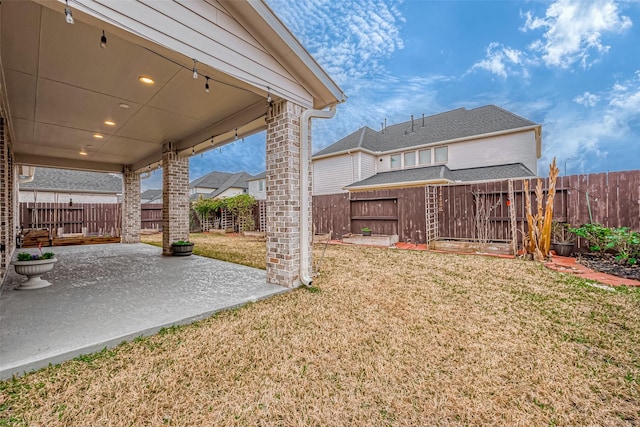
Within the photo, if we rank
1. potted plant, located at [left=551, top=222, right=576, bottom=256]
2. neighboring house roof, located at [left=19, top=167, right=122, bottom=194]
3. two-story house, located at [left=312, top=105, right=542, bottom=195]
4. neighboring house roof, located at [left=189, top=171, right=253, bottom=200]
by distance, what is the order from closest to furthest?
potted plant, located at [left=551, top=222, right=576, bottom=256] → two-story house, located at [left=312, top=105, right=542, bottom=195] → neighboring house roof, located at [left=19, top=167, right=122, bottom=194] → neighboring house roof, located at [left=189, top=171, right=253, bottom=200]

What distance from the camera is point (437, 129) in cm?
1354

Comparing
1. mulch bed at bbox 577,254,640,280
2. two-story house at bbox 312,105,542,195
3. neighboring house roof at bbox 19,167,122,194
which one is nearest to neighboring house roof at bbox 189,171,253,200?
neighboring house roof at bbox 19,167,122,194

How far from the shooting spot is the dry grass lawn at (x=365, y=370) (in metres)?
1.55

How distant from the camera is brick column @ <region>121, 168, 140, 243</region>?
385 inches

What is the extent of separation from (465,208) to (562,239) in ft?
7.84

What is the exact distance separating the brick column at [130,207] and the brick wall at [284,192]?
8.39 metres

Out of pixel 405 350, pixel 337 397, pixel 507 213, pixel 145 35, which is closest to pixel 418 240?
pixel 507 213

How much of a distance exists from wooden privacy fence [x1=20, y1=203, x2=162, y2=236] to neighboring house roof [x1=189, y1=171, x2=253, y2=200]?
13.6 meters

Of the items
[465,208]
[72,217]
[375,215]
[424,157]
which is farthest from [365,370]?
[72,217]

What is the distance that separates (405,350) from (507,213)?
711cm

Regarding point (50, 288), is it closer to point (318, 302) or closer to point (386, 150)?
point (318, 302)

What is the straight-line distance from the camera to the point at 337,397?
169 centimetres

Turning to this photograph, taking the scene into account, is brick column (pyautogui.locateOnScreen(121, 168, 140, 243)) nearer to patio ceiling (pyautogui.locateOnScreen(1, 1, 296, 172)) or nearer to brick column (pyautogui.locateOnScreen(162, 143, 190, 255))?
patio ceiling (pyautogui.locateOnScreen(1, 1, 296, 172))

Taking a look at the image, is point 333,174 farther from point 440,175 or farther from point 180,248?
point 180,248
